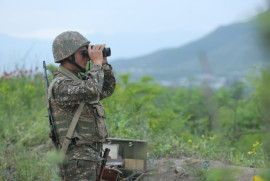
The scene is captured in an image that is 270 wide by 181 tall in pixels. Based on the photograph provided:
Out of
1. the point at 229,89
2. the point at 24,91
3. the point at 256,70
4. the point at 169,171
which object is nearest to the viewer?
the point at 256,70

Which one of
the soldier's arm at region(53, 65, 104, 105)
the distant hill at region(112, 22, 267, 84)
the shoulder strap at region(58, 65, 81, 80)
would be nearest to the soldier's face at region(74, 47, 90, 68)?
the shoulder strap at region(58, 65, 81, 80)

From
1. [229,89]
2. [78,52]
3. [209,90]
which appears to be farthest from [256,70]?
[229,89]

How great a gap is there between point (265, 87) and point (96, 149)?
2472 millimetres

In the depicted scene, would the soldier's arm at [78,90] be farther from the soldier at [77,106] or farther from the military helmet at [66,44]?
the military helmet at [66,44]

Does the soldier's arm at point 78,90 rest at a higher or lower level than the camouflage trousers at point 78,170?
higher

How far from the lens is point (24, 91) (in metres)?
9.20

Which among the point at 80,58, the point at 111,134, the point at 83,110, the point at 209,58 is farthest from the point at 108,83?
the point at 209,58

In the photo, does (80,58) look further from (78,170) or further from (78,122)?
(78,170)

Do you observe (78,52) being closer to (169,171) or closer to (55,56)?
(55,56)

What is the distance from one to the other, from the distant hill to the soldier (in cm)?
90

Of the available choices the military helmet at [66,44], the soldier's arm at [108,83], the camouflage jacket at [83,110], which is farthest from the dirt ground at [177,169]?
the military helmet at [66,44]

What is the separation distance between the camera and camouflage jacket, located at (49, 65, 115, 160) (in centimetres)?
305

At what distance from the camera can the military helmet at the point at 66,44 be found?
3322mm

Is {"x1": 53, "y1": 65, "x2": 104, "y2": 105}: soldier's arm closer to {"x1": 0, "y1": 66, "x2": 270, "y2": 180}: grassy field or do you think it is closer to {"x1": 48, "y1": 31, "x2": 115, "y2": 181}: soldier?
{"x1": 48, "y1": 31, "x2": 115, "y2": 181}: soldier
